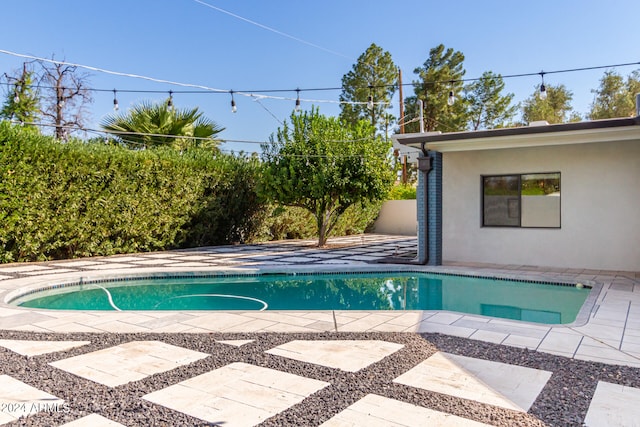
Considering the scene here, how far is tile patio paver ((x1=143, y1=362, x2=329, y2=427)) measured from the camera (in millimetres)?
2781

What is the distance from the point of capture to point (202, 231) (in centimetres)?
1396

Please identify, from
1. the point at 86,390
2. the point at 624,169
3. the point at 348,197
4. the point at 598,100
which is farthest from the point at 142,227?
the point at 598,100

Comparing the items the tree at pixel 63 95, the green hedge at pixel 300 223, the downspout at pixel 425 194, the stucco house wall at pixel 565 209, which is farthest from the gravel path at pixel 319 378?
the tree at pixel 63 95

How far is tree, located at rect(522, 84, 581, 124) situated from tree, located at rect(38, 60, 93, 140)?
90.5 feet

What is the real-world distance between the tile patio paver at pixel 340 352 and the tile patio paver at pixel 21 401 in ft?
5.33

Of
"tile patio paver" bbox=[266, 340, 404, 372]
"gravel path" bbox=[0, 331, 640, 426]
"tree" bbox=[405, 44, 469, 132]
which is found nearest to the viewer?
"gravel path" bbox=[0, 331, 640, 426]

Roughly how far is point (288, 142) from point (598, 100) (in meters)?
27.9

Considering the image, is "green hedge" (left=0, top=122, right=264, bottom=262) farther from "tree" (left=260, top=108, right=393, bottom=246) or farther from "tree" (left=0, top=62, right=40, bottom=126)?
"tree" (left=0, top=62, right=40, bottom=126)

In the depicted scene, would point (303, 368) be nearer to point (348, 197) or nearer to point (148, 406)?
point (148, 406)

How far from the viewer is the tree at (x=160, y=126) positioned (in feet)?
39.3

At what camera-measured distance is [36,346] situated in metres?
4.09

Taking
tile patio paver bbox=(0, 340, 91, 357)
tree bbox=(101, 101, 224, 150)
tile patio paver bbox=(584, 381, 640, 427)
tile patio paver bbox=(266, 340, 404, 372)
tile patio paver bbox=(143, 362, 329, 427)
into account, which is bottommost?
tile patio paver bbox=(584, 381, 640, 427)

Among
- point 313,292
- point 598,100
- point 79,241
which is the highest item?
point 598,100

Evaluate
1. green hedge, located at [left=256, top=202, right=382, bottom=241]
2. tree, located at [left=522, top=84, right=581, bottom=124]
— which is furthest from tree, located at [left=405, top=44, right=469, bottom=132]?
green hedge, located at [left=256, top=202, right=382, bottom=241]
